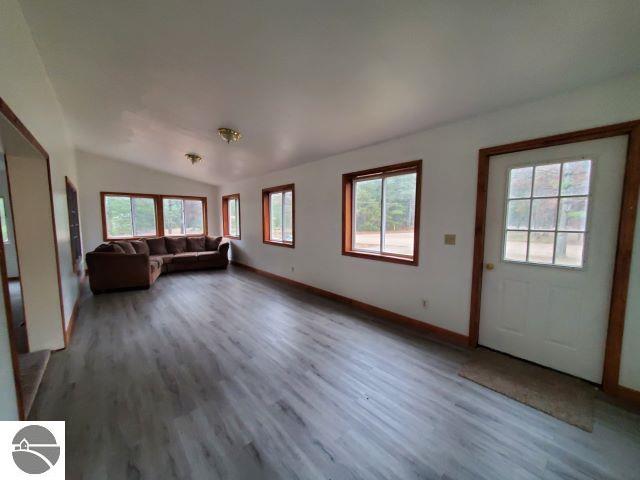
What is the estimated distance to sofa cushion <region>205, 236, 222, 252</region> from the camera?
6.96 meters

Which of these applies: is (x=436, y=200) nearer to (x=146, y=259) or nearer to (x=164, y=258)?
(x=146, y=259)

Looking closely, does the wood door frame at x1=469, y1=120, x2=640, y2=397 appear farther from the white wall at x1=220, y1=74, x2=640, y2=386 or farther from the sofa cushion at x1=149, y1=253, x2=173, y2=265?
the sofa cushion at x1=149, y1=253, x2=173, y2=265

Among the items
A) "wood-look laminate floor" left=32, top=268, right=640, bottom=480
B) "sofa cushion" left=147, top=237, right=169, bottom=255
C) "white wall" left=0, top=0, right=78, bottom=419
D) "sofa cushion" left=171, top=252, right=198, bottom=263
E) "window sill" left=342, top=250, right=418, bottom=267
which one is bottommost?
"wood-look laminate floor" left=32, top=268, right=640, bottom=480

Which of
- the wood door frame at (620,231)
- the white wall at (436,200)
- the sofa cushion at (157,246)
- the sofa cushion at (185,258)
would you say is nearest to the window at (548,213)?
the wood door frame at (620,231)

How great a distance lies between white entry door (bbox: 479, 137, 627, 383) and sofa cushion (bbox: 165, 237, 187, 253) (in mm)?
6828

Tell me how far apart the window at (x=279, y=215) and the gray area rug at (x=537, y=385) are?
350cm

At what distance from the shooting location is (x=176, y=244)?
668cm

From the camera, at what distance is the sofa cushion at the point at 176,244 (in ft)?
21.7

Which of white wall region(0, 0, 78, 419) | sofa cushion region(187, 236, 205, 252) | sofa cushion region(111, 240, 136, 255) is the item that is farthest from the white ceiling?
sofa cushion region(187, 236, 205, 252)

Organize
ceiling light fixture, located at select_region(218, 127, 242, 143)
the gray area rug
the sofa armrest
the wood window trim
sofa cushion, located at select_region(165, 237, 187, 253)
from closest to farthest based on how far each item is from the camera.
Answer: the gray area rug
ceiling light fixture, located at select_region(218, 127, 242, 143)
the sofa armrest
the wood window trim
sofa cushion, located at select_region(165, 237, 187, 253)

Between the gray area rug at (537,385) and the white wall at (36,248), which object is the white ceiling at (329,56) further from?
the gray area rug at (537,385)

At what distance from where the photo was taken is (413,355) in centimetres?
243

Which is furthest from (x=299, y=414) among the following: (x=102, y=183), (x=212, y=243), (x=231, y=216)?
(x=102, y=183)

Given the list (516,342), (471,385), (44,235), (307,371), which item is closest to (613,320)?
(516,342)
